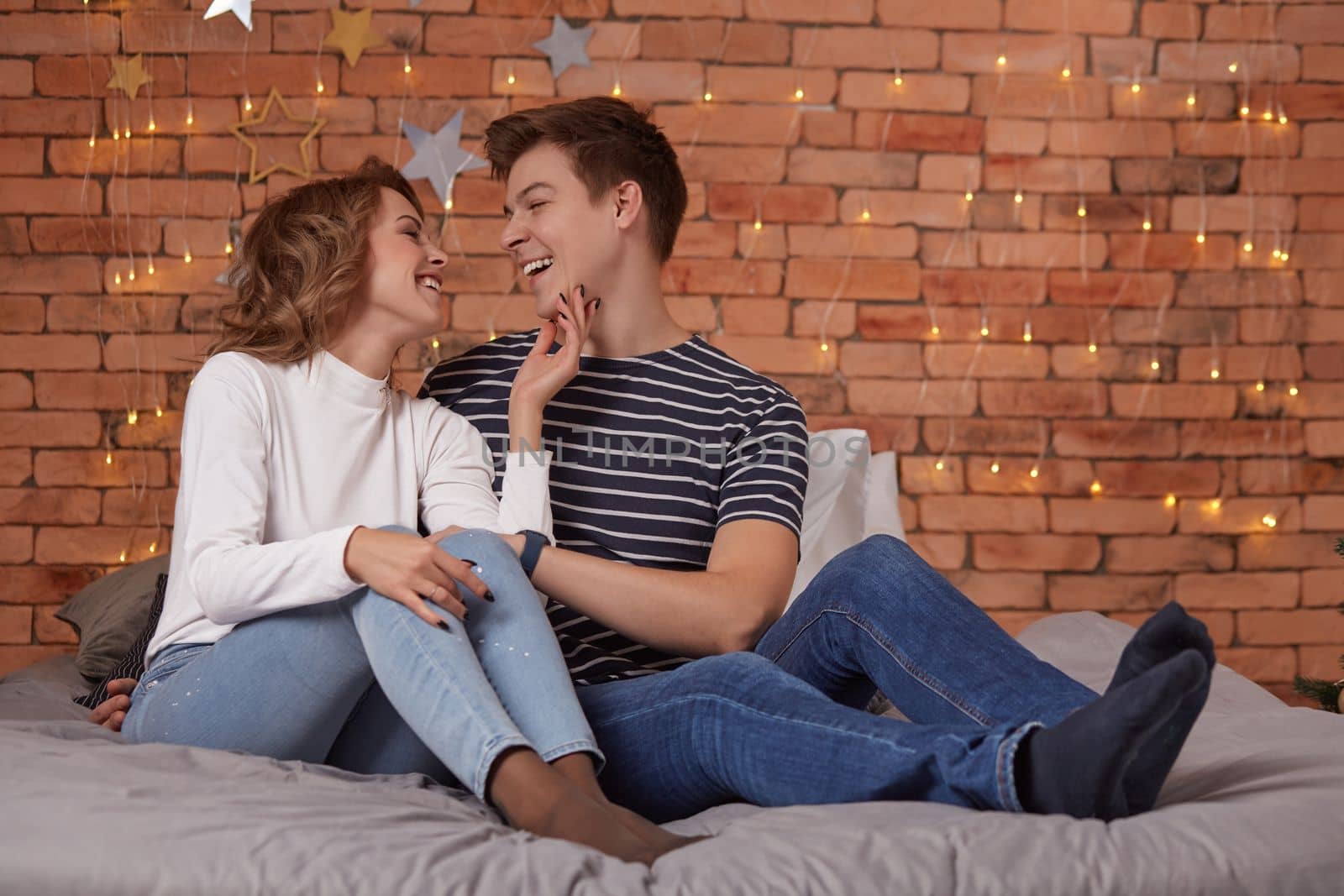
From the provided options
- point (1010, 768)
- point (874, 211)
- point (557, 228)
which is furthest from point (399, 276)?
point (874, 211)

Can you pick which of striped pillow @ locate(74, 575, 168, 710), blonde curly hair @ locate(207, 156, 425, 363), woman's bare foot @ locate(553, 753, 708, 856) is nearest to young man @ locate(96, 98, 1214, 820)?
woman's bare foot @ locate(553, 753, 708, 856)

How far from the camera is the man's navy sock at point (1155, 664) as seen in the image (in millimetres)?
955

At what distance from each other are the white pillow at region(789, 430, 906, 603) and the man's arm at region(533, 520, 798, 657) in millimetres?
601

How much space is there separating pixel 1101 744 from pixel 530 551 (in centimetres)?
70

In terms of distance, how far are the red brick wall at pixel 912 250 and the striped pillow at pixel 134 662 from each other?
2.45 ft

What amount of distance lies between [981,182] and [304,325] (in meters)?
1.77

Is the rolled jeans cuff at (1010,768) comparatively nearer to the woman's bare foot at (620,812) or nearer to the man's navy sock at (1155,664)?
the man's navy sock at (1155,664)

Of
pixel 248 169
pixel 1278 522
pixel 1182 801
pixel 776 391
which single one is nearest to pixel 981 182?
pixel 1278 522

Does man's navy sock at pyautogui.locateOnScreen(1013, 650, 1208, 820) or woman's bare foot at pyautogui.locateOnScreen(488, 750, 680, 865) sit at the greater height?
man's navy sock at pyautogui.locateOnScreen(1013, 650, 1208, 820)

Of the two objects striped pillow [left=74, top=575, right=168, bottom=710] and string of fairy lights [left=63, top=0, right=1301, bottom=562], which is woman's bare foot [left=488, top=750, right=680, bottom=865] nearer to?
striped pillow [left=74, top=575, right=168, bottom=710]

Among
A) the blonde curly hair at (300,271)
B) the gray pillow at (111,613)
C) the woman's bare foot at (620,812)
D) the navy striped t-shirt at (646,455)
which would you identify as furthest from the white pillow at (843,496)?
the gray pillow at (111,613)

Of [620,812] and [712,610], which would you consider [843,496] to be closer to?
[712,610]

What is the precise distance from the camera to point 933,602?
1229mm

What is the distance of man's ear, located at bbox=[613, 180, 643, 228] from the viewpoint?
1834 mm
